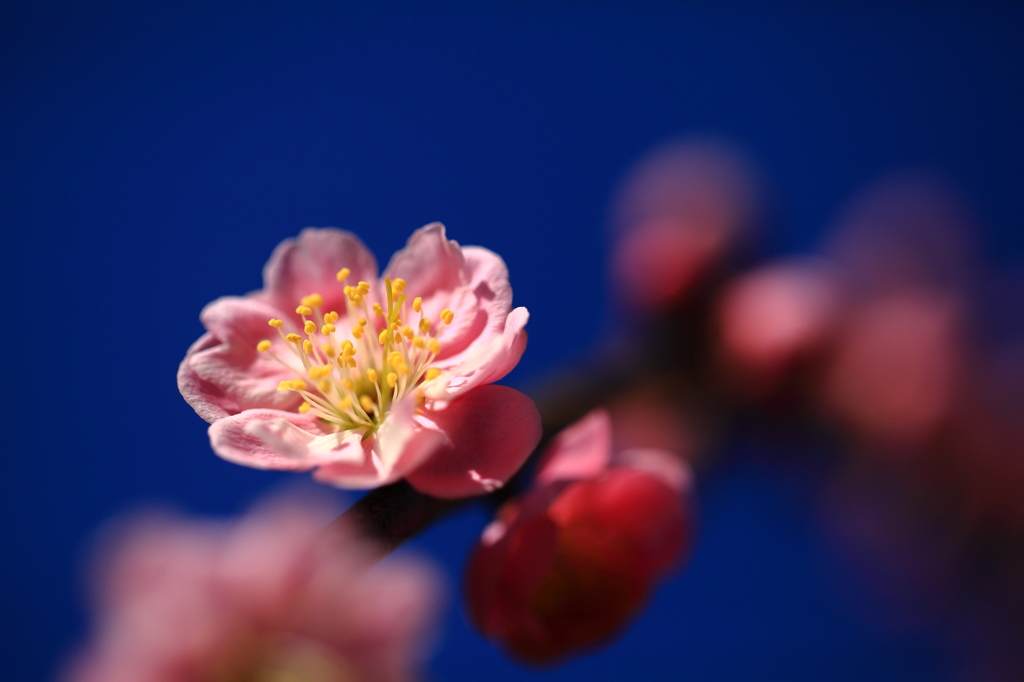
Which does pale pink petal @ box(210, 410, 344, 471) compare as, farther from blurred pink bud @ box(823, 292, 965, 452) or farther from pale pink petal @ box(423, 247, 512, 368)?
blurred pink bud @ box(823, 292, 965, 452)

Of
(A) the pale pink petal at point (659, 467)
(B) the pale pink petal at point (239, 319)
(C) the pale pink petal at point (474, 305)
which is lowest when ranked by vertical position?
(A) the pale pink petal at point (659, 467)

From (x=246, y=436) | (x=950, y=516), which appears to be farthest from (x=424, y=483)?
(x=950, y=516)

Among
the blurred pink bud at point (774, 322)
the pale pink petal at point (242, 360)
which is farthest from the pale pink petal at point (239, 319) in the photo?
the blurred pink bud at point (774, 322)

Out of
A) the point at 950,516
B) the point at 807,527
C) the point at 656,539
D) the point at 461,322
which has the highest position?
the point at 461,322

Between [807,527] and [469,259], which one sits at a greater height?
[469,259]

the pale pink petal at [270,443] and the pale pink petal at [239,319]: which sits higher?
the pale pink petal at [239,319]

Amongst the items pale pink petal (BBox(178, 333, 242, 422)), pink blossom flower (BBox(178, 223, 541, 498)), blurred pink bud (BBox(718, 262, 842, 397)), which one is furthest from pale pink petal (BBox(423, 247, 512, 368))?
blurred pink bud (BBox(718, 262, 842, 397))

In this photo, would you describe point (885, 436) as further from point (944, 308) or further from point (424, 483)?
point (424, 483)

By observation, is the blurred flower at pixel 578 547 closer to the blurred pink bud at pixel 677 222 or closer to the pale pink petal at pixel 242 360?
the pale pink petal at pixel 242 360
